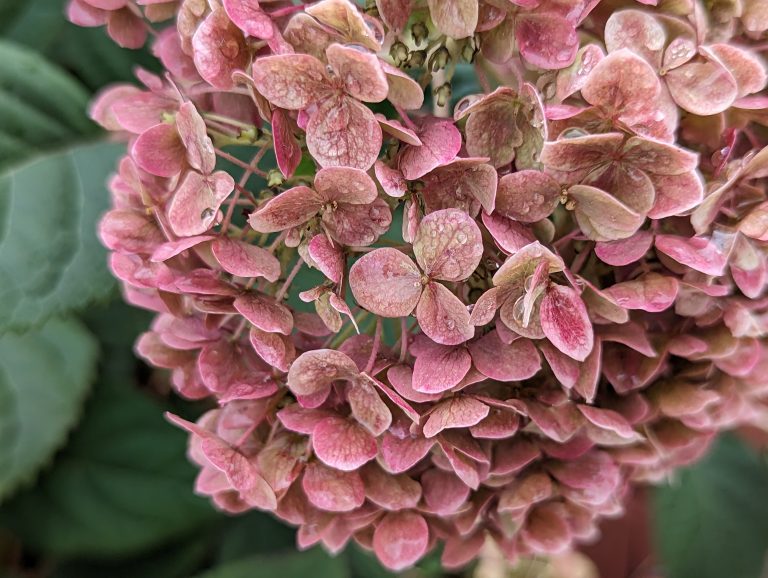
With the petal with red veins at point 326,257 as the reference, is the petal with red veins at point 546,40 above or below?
above

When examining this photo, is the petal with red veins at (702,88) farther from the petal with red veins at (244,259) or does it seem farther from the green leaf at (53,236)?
the green leaf at (53,236)

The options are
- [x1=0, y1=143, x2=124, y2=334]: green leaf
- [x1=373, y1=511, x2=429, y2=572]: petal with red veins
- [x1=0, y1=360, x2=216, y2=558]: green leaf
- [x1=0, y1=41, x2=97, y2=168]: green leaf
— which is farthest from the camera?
[x1=0, y1=360, x2=216, y2=558]: green leaf

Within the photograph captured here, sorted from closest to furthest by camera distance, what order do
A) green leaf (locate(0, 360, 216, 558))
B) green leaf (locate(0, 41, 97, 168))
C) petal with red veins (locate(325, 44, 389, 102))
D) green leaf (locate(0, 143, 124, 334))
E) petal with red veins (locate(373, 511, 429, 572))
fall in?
petal with red veins (locate(325, 44, 389, 102)) → petal with red veins (locate(373, 511, 429, 572)) → green leaf (locate(0, 143, 124, 334)) → green leaf (locate(0, 41, 97, 168)) → green leaf (locate(0, 360, 216, 558))

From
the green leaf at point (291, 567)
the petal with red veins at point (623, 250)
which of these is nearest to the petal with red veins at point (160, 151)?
the petal with red veins at point (623, 250)

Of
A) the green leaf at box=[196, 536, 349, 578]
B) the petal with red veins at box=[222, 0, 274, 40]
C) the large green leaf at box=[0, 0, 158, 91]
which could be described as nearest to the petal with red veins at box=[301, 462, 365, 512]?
the petal with red veins at box=[222, 0, 274, 40]

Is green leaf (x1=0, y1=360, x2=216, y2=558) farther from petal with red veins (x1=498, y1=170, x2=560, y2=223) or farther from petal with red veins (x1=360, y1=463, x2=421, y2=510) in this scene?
petal with red veins (x1=498, y1=170, x2=560, y2=223)

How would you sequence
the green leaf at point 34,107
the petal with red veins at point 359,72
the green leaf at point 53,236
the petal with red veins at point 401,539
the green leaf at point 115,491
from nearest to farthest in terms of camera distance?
1. the petal with red veins at point 359,72
2. the petal with red veins at point 401,539
3. the green leaf at point 53,236
4. the green leaf at point 34,107
5. the green leaf at point 115,491

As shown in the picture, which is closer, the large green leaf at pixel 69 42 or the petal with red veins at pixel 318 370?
the petal with red veins at pixel 318 370
